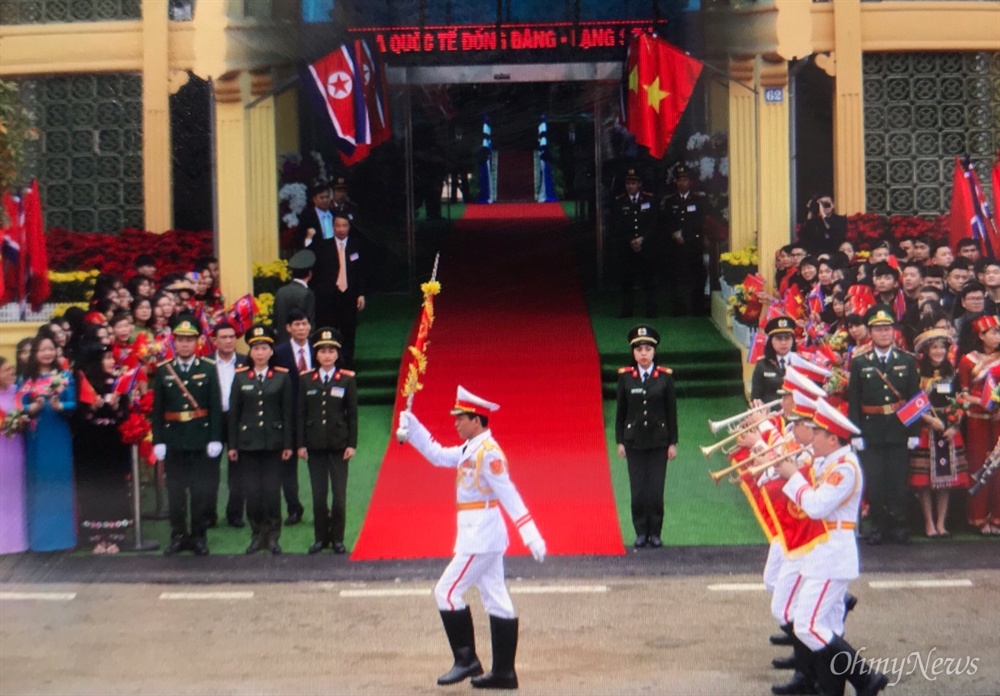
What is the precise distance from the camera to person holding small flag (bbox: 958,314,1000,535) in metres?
9.62

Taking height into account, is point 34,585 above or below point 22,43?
below

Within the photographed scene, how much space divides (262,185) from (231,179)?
0.81 m

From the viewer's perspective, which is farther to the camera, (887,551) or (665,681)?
(887,551)

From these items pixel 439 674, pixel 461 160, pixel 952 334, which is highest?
pixel 461 160

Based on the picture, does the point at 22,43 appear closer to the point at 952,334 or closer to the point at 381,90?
the point at 381,90

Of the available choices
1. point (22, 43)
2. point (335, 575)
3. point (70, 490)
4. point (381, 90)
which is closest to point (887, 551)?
point (335, 575)

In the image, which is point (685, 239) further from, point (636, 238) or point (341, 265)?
point (341, 265)

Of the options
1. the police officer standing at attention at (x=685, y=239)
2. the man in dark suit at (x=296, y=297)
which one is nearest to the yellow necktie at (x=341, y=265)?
the man in dark suit at (x=296, y=297)

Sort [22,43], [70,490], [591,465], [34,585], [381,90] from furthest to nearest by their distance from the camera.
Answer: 1. [381,90]
2. [22,43]
3. [591,465]
4. [70,490]
5. [34,585]

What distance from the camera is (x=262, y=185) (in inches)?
521

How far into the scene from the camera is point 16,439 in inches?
384

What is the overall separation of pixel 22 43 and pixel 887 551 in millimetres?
7796

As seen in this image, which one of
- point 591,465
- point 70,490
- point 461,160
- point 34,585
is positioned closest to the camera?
point 34,585

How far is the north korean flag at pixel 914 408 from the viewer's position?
951cm
